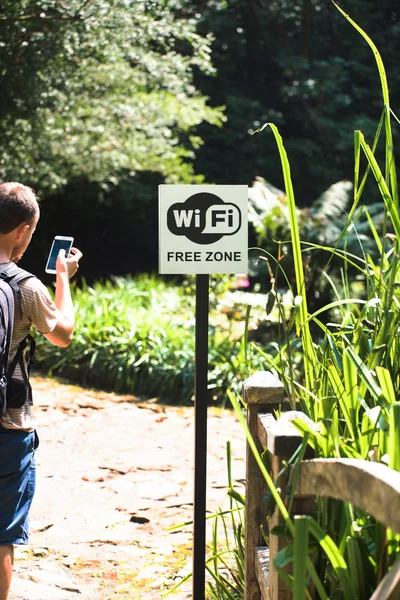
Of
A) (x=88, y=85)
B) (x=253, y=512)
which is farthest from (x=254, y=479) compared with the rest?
(x=88, y=85)

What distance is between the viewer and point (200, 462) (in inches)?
99.7

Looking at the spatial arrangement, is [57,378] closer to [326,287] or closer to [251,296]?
[251,296]

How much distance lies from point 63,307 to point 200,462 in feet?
2.40

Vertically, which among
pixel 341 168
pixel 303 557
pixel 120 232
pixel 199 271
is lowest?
pixel 303 557

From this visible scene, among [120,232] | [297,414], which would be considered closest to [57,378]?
[297,414]

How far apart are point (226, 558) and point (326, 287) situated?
7310 millimetres

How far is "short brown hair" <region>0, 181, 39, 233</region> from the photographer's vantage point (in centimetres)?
246

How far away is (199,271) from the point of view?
8.44 ft

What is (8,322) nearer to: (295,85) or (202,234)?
(202,234)

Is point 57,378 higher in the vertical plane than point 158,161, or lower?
lower

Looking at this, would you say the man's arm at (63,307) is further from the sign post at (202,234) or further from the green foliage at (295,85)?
the green foliage at (295,85)

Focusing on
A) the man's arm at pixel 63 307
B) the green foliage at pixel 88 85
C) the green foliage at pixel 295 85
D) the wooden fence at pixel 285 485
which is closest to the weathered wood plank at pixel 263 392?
the wooden fence at pixel 285 485

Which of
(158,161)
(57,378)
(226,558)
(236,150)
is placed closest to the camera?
(226,558)

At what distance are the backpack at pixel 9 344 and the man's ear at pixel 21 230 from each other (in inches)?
4.0
